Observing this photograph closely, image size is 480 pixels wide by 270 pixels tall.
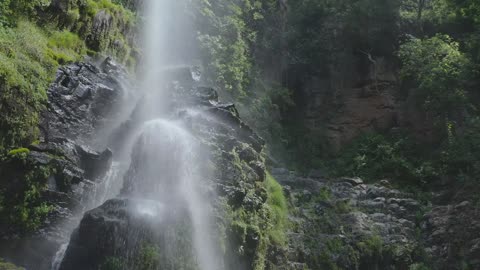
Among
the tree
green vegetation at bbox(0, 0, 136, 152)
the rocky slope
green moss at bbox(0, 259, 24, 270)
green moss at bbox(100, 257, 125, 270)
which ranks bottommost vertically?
green moss at bbox(0, 259, 24, 270)

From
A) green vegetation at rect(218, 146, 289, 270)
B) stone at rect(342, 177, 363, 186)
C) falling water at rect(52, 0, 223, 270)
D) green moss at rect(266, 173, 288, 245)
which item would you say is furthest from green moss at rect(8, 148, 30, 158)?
stone at rect(342, 177, 363, 186)

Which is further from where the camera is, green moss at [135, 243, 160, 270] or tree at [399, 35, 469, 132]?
tree at [399, 35, 469, 132]

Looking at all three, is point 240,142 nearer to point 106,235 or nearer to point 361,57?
point 106,235

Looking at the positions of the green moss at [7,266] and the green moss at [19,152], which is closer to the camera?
the green moss at [7,266]

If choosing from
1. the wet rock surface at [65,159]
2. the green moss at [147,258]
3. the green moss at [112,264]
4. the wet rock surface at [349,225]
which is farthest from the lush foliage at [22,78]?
the wet rock surface at [349,225]

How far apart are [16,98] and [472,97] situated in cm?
1850

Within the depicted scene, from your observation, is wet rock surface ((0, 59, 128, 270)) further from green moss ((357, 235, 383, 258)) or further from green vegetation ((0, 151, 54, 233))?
green moss ((357, 235, 383, 258))

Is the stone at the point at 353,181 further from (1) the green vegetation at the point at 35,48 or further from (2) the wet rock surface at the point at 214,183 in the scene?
(1) the green vegetation at the point at 35,48

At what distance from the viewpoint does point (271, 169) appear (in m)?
17.7

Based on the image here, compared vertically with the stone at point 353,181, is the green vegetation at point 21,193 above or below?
below

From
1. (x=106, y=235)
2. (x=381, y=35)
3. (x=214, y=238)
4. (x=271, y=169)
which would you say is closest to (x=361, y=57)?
(x=381, y=35)

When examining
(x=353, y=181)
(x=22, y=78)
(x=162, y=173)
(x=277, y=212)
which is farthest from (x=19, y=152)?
Result: (x=353, y=181)

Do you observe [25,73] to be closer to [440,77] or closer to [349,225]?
[349,225]

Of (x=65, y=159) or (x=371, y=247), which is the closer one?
(x=65, y=159)
